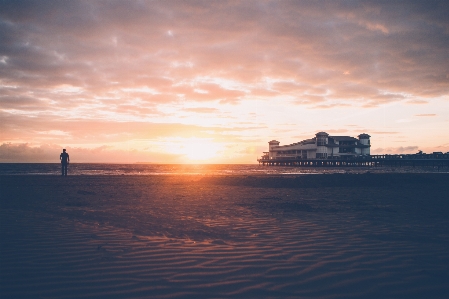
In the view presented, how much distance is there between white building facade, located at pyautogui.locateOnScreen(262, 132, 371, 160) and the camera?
295ft

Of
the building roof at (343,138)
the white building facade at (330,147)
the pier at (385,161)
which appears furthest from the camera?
the building roof at (343,138)

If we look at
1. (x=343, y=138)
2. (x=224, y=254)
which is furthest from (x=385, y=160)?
(x=224, y=254)

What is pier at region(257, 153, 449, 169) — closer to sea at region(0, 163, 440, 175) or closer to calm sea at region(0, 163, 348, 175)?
sea at region(0, 163, 440, 175)

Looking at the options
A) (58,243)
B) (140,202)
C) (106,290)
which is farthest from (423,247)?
(140,202)

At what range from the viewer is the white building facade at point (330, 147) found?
295ft

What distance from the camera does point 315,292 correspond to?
14.2 feet

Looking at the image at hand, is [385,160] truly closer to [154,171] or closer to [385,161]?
[385,161]

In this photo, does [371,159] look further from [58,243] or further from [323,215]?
[58,243]

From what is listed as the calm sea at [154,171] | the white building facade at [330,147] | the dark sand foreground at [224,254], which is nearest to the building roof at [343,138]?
the white building facade at [330,147]

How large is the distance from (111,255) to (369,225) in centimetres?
672

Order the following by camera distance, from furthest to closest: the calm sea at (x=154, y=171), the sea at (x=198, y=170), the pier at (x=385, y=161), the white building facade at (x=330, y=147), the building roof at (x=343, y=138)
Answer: the building roof at (x=343, y=138)
the white building facade at (x=330, y=147)
the pier at (x=385, y=161)
the sea at (x=198, y=170)
the calm sea at (x=154, y=171)

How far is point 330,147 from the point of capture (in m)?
90.1

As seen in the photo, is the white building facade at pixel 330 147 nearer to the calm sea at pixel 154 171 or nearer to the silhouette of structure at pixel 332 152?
the silhouette of structure at pixel 332 152

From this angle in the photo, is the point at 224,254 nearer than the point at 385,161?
Yes
